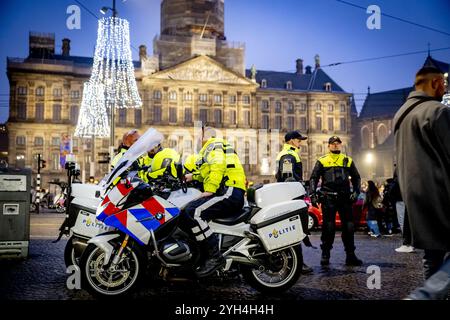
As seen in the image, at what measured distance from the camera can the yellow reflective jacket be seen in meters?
4.84

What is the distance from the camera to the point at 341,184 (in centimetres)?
698

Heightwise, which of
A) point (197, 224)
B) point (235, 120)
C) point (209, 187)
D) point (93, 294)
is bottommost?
point (93, 294)

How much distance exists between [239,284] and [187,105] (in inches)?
2251

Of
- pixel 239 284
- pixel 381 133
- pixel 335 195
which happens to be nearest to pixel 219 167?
pixel 239 284

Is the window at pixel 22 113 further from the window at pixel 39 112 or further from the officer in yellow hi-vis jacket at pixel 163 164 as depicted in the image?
the officer in yellow hi-vis jacket at pixel 163 164

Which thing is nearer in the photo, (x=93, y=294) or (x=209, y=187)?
(x=93, y=294)

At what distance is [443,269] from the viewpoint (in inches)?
94.7

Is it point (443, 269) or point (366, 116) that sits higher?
point (366, 116)

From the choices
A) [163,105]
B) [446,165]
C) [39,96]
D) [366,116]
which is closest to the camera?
[446,165]

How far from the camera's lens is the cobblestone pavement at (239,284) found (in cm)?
461

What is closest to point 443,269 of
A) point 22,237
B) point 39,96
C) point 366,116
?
point 22,237

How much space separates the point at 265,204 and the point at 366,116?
71451 mm
